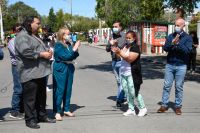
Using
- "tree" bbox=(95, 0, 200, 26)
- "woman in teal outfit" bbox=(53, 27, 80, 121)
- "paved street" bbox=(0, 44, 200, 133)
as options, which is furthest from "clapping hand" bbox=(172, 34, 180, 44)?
"tree" bbox=(95, 0, 200, 26)

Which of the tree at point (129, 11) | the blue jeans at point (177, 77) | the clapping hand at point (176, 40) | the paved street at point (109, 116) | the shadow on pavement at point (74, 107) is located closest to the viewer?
the paved street at point (109, 116)

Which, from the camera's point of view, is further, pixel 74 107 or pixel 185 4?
pixel 185 4

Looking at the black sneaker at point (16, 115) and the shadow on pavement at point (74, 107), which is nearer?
the black sneaker at point (16, 115)

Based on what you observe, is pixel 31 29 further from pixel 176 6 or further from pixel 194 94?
pixel 176 6

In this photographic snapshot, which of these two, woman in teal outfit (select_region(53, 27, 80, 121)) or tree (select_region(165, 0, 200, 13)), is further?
tree (select_region(165, 0, 200, 13))

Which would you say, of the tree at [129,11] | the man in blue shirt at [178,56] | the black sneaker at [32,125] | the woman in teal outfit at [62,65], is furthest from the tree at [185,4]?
the tree at [129,11]

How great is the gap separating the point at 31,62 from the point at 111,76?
9.00 m

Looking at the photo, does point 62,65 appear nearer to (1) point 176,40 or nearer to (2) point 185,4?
(1) point 176,40

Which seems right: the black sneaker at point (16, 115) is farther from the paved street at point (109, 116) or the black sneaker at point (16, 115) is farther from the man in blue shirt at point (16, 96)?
the paved street at point (109, 116)

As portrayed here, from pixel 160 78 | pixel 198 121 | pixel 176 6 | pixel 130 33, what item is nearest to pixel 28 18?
pixel 130 33

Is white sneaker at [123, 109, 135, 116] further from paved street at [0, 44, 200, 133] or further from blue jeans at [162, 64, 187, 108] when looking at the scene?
blue jeans at [162, 64, 187, 108]

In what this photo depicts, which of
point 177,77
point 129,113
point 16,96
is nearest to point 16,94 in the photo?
point 16,96

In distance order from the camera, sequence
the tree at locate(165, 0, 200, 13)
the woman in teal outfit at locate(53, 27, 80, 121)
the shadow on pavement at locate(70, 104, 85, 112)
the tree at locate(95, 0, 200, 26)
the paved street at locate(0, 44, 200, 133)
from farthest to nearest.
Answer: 1. the tree at locate(95, 0, 200, 26)
2. the tree at locate(165, 0, 200, 13)
3. the shadow on pavement at locate(70, 104, 85, 112)
4. the woman in teal outfit at locate(53, 27, 80, 121)
5. the paved street at locate(0, 44, 200, 133)

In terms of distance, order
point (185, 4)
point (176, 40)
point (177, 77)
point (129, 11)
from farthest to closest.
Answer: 1. point (129, 11)
2. point (185, 4)
3. point (177, 77)
4. point (176, 40)
